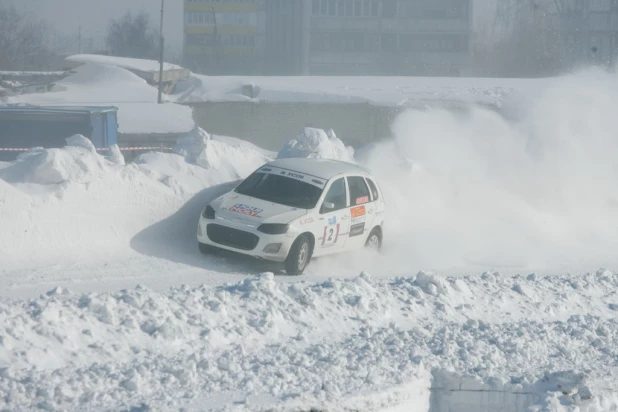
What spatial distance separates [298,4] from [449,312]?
65641 millimetres

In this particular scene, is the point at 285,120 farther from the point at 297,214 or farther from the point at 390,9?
the point at 390,9

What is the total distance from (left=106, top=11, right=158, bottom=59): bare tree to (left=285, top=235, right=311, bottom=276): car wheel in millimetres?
75940

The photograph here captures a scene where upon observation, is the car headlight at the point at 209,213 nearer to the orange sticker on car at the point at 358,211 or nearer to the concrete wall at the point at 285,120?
the orange sticker on car at the point at 358,211

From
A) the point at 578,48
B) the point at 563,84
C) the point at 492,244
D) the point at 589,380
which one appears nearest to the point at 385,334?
the point at 589,380

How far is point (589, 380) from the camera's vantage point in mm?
8023

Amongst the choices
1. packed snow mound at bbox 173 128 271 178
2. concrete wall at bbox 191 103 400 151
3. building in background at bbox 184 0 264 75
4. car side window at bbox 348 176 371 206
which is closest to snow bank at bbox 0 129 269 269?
packed snow mound at bbox 173 128 271 178

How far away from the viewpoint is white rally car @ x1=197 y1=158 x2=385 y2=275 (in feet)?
39.7

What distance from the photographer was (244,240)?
12133 mm

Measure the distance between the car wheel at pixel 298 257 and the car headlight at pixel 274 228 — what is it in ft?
0.92

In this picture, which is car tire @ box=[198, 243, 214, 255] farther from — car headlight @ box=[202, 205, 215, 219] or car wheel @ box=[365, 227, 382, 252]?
car wheel @ box=[365, 227, 382, 252]

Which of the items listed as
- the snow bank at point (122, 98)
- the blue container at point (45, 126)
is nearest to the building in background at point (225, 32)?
the snow bank at point (122, 98)

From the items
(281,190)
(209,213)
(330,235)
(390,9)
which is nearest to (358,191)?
(330,235)

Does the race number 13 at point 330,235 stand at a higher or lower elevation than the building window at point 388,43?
lower

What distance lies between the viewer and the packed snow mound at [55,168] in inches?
474
